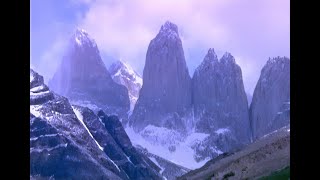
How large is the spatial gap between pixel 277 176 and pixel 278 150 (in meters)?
14.9
